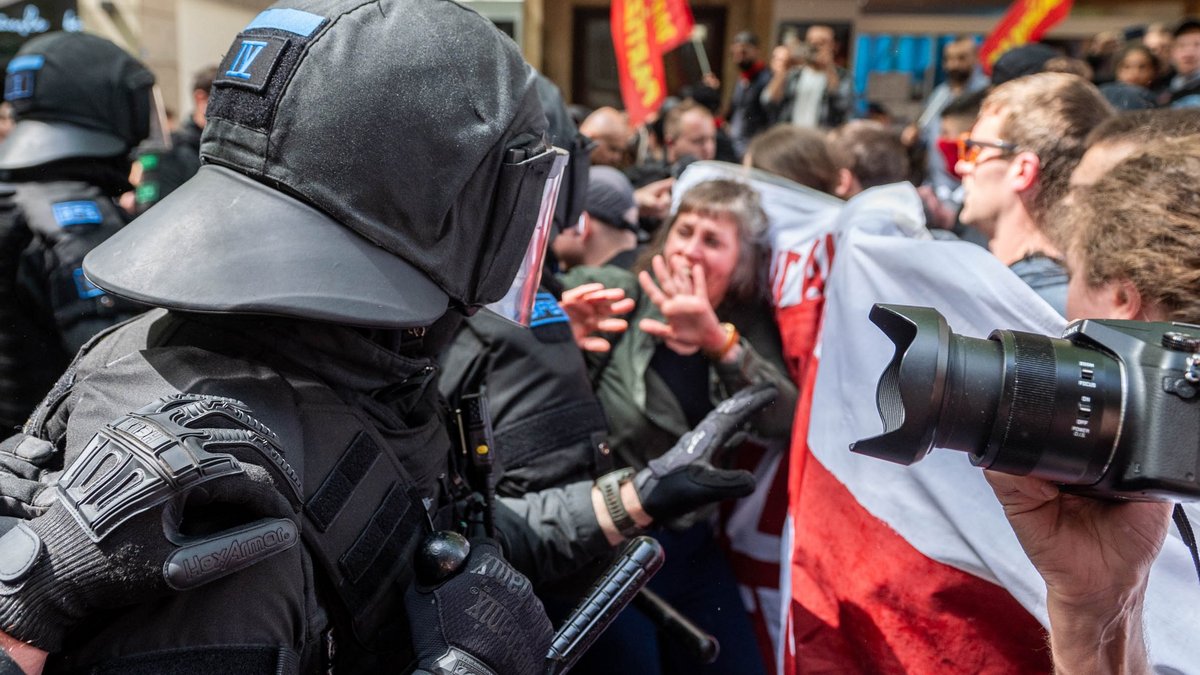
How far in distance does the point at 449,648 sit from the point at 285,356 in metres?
0.44

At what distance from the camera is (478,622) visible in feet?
3.95

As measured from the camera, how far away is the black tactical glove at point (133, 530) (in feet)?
2.75

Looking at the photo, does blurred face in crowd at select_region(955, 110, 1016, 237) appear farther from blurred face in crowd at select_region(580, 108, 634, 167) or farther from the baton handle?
blurred face in crowd at select_region(580, 108, 634, 167)

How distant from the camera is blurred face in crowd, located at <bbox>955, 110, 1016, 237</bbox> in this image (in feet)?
7.72

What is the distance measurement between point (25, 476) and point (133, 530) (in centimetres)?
29

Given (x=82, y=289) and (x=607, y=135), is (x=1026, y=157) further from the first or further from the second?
(x=607, y=135)

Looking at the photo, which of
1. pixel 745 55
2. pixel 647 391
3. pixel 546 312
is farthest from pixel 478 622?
pixel 745 55

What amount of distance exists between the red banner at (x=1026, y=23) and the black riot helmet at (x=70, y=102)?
556 cm

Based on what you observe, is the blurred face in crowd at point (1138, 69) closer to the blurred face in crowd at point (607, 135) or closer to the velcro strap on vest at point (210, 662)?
the blurred face in crowd at point (607, 135)

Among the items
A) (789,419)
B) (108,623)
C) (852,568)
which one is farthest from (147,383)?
(789,419)

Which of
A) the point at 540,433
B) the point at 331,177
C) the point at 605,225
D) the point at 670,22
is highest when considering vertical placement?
the point at 670,22

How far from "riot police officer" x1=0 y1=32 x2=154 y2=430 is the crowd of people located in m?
0.02

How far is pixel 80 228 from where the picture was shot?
98.7 inches

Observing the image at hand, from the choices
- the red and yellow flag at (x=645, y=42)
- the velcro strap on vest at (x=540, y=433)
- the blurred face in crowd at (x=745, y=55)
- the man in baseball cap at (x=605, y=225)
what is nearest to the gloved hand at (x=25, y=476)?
the velcro strap on vest at (x=540, y=433)
